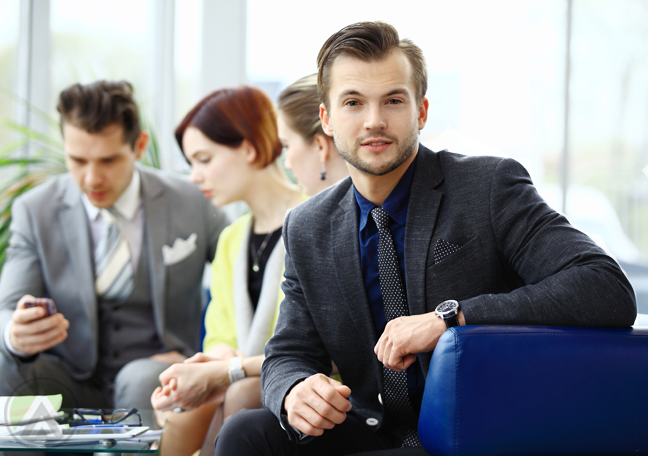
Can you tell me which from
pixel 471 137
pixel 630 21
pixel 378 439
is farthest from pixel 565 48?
pixel 378 439

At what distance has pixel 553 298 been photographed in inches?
45.1

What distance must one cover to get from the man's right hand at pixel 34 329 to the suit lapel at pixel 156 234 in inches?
15.6

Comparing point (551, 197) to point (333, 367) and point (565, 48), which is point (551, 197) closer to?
point (565, 48)

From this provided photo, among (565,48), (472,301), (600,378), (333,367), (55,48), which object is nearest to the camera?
(600,378)

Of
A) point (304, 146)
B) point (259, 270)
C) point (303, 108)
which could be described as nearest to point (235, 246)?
point (259, 270)

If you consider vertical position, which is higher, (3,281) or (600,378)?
(600,378)

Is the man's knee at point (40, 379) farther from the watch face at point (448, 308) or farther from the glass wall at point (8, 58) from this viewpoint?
the glass wall at point (8, 58)

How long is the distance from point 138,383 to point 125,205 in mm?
746

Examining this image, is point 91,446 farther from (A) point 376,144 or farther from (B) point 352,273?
(A) point 376,144

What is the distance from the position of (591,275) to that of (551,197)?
10.5ft

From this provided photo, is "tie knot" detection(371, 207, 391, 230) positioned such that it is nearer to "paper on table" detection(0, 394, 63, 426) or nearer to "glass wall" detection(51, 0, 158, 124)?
"paper on table" detection(0, 394, 63, 426)

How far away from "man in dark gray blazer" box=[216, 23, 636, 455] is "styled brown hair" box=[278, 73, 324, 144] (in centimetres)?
45

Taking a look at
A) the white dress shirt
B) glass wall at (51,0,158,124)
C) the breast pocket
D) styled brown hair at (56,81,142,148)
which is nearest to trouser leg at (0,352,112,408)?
the white dress shirt

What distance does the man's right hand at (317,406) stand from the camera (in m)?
1.19
